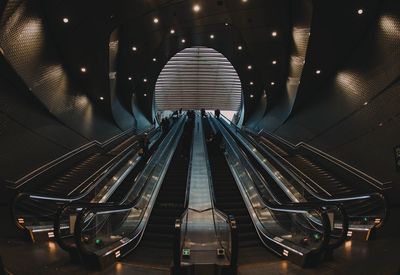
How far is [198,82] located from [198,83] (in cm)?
29

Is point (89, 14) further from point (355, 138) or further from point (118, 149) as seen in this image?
point (355, 138)

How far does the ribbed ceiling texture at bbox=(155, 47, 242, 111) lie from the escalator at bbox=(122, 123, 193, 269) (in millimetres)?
20940

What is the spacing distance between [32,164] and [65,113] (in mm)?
3980

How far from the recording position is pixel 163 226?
5.77 meters

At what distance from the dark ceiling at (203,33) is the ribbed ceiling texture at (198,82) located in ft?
32.0

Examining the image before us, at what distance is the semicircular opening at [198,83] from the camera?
28.4 m

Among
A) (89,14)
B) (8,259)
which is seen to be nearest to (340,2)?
(89,14)

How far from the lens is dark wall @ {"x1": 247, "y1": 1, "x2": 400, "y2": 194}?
8.21 metres

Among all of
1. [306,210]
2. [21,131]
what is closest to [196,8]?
[21,131]

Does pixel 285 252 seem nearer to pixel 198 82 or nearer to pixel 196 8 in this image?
pixel 196 8

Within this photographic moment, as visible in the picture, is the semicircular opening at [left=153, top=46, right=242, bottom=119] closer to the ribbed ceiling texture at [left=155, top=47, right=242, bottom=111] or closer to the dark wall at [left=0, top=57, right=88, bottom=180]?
the ribbed ceiling texture at [left=155, top=47, right=242, bottom=111]

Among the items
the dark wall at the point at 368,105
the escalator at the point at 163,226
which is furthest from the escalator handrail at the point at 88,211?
the dark wall at the point at 368,105

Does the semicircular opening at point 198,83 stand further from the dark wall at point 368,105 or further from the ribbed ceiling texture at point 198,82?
the dark wall at point 368,105

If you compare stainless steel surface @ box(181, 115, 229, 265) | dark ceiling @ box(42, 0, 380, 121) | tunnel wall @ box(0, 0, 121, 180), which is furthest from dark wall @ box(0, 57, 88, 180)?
stainless steel surface @ box(181, 115, 229, 265)
